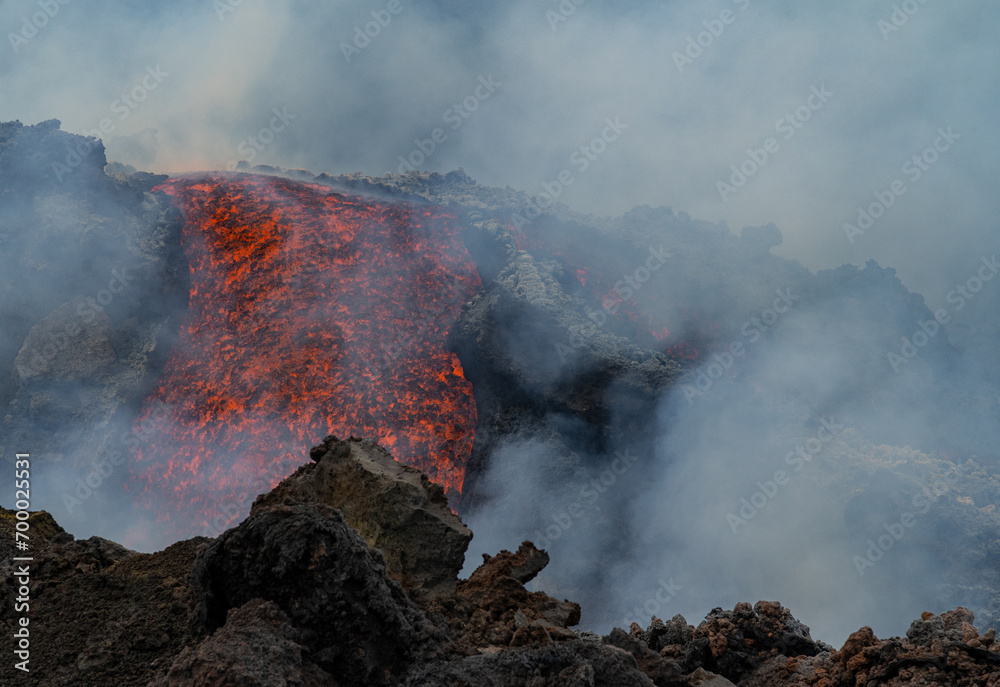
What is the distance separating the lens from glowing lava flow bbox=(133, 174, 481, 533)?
1720cm

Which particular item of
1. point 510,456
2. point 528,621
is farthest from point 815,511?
point 528,621

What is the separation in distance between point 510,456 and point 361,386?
5.28m

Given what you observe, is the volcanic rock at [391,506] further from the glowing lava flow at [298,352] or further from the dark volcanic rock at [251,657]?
the glowing lava flow at [298,352]

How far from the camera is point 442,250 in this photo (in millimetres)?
21016

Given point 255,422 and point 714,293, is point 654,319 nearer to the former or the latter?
point 714,293

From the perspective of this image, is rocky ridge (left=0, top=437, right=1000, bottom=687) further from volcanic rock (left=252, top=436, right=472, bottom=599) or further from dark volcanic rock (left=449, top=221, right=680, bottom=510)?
dark volcanic rock (left=449, top=221, right=680, bottom=510)

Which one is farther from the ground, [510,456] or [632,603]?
[510,456]

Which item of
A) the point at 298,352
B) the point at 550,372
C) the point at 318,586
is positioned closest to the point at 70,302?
the point at 298,352

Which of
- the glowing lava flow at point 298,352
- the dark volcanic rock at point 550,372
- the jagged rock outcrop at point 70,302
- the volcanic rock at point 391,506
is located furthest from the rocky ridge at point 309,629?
the jagged rock outcrop at point 70,302

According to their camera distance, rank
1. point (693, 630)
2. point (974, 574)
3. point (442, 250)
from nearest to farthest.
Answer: point (693, 630)
point (974, 574)
point (442, 250)

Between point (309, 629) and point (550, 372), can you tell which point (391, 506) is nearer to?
point (309, 629)

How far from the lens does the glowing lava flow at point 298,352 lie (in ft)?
56.4

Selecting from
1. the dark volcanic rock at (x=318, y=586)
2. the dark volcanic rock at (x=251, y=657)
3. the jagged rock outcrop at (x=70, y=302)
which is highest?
the jagged rock outcrop at (x=70, y=302)

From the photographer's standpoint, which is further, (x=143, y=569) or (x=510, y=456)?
(x=510, y=456)
